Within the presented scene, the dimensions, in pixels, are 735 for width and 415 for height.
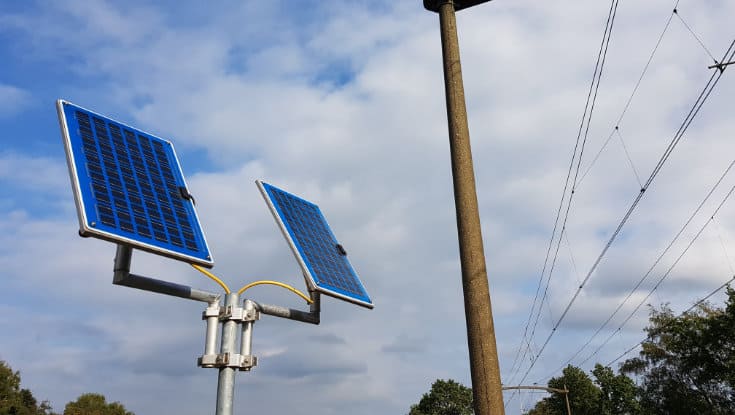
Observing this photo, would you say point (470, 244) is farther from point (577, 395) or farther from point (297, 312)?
point (577, 395)

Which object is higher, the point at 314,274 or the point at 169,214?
the point at 169,214

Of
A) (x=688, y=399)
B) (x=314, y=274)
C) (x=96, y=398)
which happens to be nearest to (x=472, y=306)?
(x=314, y=274)

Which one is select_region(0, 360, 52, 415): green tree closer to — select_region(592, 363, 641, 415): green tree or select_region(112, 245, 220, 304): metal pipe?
select_region(112, 245, 220, 304): metal pipe

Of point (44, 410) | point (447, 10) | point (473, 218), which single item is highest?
point (447, 10)

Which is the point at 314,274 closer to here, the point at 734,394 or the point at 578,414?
the point at 734,394

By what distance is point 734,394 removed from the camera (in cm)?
5206

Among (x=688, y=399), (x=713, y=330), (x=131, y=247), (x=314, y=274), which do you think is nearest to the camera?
(x=131, y=247)

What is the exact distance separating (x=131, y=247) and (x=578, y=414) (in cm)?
9814

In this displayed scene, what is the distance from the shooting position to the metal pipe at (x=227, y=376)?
4195 millimetres

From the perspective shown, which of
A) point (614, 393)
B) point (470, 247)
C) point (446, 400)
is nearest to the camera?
point (470, 247)

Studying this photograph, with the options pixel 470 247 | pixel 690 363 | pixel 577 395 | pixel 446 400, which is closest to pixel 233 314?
pixel 470 247

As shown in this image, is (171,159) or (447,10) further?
(447,10)

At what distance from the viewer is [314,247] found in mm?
6680

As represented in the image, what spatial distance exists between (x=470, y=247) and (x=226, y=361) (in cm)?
334
